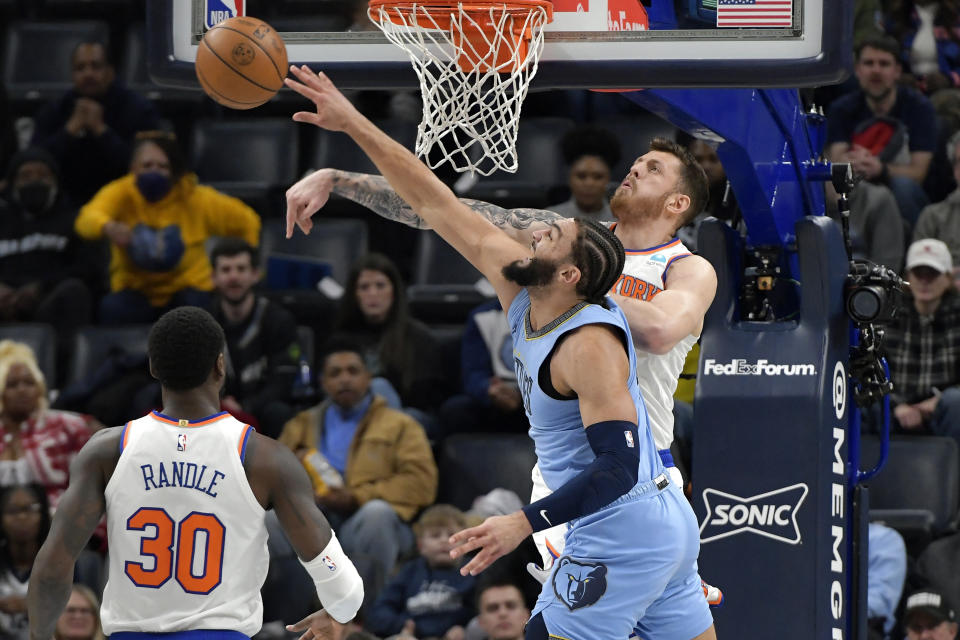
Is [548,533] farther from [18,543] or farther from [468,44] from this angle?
[18,543]

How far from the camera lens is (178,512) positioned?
173 inches

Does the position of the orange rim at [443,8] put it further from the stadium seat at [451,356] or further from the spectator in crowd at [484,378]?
the stadium seat at [451,356]

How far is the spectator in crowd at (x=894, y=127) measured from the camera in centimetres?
973

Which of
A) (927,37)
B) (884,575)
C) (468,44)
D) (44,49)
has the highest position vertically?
(927,37)

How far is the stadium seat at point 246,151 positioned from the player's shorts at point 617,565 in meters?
6.62

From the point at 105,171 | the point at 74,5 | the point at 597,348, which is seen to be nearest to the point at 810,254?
the point at 597,348

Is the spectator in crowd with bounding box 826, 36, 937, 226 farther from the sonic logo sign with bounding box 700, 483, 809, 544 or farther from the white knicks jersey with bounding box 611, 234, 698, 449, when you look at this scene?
the white knicks jersey with bounding box 611, 234, 698, 449

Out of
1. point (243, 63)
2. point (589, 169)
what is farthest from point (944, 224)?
point (243, 63)

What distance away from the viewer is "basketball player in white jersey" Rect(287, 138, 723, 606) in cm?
518

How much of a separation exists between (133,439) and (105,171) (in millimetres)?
6382

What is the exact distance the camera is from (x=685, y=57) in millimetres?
5051

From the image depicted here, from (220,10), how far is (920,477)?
4623mm

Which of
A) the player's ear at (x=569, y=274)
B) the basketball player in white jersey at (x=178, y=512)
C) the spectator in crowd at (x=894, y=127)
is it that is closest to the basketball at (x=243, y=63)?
the basketball player in white jersey at (x=178, y=512)

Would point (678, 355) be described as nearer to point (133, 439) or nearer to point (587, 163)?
point (133, 439)
